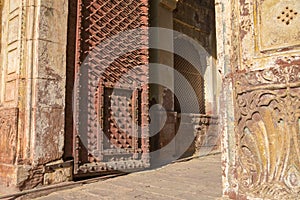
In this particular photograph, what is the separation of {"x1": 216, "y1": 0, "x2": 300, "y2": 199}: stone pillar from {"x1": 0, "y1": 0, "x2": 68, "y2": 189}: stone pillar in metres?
2.27

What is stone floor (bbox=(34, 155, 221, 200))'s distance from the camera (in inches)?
116

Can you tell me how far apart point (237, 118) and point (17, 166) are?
2.47m

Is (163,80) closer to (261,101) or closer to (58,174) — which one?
(58,174)

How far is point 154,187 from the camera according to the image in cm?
336

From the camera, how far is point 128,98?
171 inches

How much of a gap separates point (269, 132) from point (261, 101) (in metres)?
0.17

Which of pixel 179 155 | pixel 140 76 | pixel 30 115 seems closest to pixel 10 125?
pixel 30 115

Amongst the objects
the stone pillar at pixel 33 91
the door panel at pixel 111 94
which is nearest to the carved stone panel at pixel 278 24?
the stone pillar at pixel 33 91

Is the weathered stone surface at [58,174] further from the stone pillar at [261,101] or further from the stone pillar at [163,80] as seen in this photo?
the stone pillar at [261,101]

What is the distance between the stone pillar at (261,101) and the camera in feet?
4.89

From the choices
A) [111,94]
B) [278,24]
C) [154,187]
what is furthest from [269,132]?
[111,94]

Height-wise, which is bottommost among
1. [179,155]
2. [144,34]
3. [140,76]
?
[179,155]

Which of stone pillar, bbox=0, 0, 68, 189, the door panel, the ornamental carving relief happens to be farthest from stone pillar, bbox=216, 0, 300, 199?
the door panel

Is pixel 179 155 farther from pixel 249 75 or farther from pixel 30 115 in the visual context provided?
pixel 249 75
